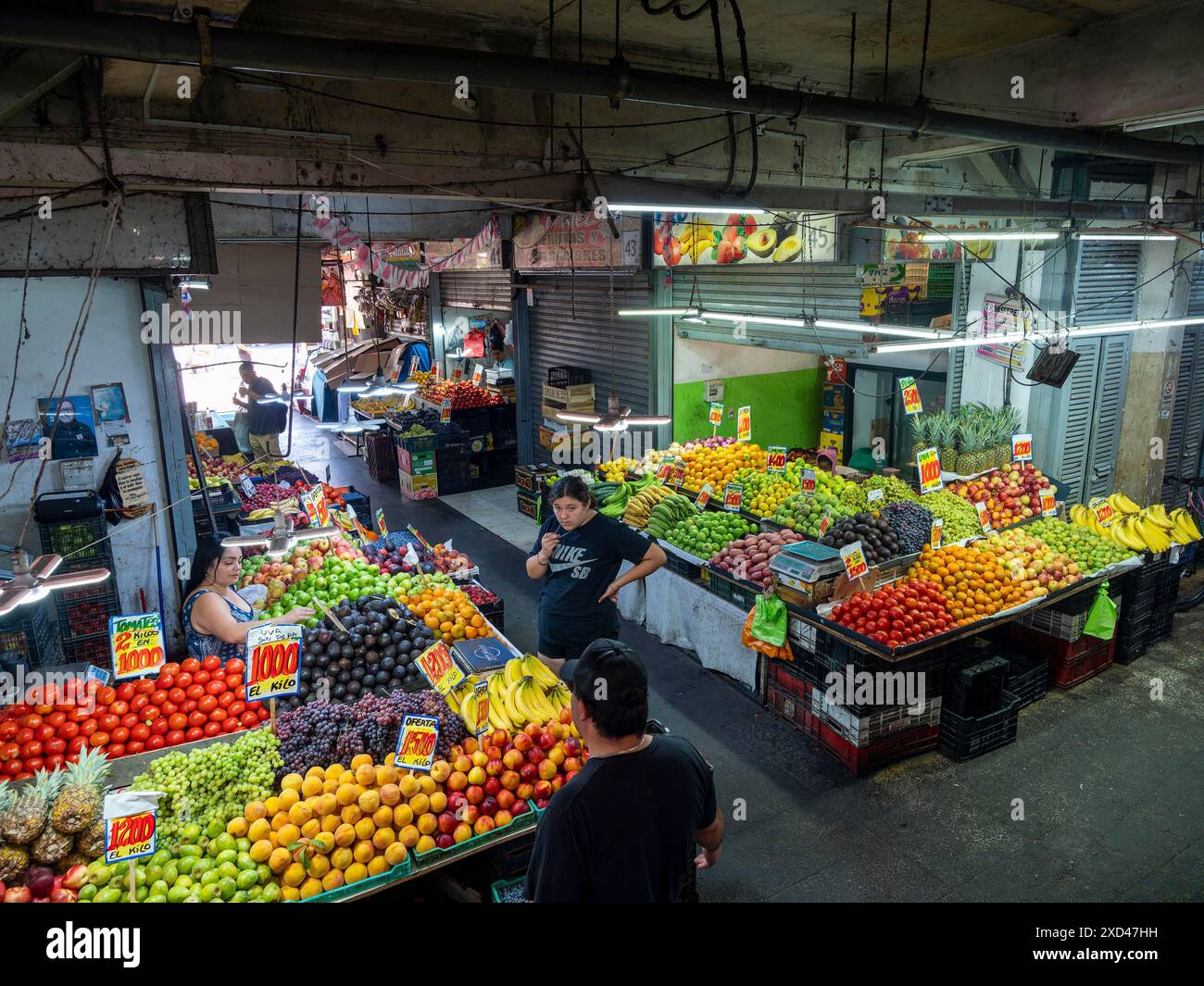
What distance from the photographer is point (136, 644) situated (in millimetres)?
4180

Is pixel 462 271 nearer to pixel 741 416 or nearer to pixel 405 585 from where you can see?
pixel 741 416

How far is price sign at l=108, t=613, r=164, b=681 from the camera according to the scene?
4.13m

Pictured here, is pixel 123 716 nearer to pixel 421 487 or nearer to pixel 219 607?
pixel 219 607

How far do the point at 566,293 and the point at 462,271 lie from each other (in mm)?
4943

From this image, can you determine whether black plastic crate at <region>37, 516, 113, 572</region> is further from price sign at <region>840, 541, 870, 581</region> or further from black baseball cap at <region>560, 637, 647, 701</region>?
price sign at <region>840, 541, 870, 581</region>

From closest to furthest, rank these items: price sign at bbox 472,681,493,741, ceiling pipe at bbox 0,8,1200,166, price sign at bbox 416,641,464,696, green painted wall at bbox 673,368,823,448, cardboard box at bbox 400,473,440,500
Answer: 1. ceiling pipe at bbox 0,8,1200,166
2. price sign at bbox 472,681,493,741
3. price sign at bbox 416,641,464,696
4. green painted wall at bbox 673,368,823,448
5. cardboard box at bbox 400,473,440,500

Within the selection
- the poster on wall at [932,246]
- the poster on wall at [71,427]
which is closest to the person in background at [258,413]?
the poster on wall at [71,427]

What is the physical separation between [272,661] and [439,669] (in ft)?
2.88

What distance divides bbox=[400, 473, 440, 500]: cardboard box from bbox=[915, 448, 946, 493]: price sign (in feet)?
27.4

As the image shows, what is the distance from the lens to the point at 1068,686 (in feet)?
22.2

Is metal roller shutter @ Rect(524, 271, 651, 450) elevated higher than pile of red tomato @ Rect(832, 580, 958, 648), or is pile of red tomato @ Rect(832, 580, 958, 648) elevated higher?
metal roller shutter @ Rect(524, 271, 651, 450)

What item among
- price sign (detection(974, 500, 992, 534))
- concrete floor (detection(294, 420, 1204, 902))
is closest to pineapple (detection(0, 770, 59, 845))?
concrete floor (detection(294, 420, 1204, 902))

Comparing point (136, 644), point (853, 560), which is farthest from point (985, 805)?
point (136, 644)
